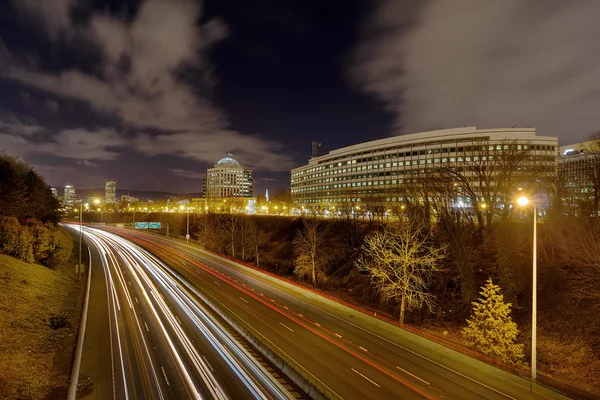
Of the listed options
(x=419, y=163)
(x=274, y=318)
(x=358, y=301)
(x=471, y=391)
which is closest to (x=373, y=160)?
(x=419, y=163)

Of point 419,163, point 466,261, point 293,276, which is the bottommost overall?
point 293,276

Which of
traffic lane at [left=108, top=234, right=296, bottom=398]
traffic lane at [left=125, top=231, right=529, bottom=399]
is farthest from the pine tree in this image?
traffic lane at [left=108, top=234, right=296, bottom=398]

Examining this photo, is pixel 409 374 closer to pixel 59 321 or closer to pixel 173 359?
pixel 173 359

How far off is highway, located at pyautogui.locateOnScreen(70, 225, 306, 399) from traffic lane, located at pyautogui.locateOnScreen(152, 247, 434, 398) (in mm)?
2037

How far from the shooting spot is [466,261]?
26969mm

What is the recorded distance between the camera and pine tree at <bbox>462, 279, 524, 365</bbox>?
17.8 metres

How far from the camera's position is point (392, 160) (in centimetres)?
10706

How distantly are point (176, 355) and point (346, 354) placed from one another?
10538 millimetres

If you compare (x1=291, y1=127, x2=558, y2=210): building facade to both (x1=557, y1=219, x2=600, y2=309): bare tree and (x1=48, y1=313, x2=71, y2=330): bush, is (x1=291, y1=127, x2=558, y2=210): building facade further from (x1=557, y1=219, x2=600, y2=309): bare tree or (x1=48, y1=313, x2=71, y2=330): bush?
(x1=48, y1=313, x2=71, y2=330): bush

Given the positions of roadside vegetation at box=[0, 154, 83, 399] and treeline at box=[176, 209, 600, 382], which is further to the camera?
treeline at box=[176, 209, 600, 382]

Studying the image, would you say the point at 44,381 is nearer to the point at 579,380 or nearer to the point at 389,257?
the point at 389,257

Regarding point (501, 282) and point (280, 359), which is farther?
point (501, 282)

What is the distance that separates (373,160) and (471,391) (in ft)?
340

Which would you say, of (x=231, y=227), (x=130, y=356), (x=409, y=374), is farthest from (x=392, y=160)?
(x=130, y=356)
